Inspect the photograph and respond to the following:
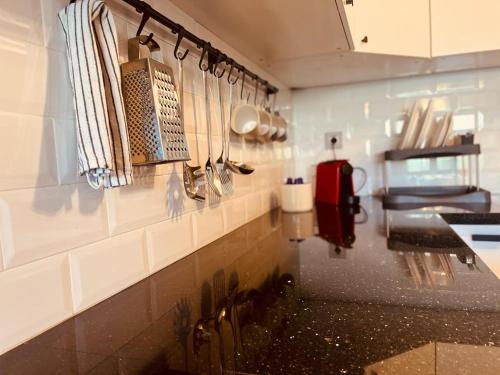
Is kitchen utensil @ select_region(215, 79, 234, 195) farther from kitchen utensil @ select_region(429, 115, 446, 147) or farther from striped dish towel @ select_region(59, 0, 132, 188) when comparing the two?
kitchen utensil @ select_region(429, 115, 446, 147)

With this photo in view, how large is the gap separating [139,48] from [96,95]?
0.71ft

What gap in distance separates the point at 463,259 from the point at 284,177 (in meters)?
1.03

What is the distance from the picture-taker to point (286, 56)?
1.26 meters

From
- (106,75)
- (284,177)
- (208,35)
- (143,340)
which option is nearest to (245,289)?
(143,340)

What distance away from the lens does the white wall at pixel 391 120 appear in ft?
5.36

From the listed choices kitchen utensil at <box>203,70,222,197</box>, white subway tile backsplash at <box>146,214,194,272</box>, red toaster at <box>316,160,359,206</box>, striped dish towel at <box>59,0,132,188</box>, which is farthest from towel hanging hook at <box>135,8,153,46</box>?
red toaster at <box>316,160,359,206</box>

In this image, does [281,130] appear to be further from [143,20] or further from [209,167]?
[143,20]

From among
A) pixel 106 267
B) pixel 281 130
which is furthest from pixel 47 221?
pixel 281 130

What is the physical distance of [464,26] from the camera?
1.33m

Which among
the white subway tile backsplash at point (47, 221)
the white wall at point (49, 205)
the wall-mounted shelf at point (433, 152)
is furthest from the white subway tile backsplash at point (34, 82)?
the wall-mounted shelf at point (433, 152)

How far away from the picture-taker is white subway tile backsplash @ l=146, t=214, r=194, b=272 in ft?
2.43

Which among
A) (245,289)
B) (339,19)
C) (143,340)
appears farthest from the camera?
(339,19)

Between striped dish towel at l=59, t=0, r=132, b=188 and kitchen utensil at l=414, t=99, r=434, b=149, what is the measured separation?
1.40 metres

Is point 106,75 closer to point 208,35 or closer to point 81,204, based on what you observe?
point 81,204
